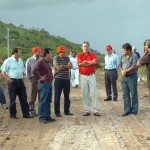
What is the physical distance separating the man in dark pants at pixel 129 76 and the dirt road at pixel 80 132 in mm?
315

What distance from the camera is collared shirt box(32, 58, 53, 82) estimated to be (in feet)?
40.0

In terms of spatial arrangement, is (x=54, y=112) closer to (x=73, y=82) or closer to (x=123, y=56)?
(x=123, y=56)

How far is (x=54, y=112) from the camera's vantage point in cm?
1383

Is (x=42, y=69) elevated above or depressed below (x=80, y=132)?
above

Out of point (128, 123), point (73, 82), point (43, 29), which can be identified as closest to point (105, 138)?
point (128, 123)

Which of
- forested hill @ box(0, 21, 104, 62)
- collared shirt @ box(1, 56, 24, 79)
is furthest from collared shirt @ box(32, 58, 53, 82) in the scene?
forested hill @ box(0, 21, 104, 62)

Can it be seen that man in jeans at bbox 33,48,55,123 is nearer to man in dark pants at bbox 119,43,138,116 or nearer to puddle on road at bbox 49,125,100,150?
puddle on road at bbox 49,125,100,150

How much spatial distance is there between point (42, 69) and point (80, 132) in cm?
235

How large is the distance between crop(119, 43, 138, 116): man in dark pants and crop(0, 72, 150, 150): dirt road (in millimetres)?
315

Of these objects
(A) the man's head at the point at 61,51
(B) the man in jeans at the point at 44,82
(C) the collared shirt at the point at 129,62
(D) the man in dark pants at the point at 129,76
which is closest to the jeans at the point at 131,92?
(D) the man in dark pants at the point at 129,76

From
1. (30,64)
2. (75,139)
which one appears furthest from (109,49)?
(75,139)

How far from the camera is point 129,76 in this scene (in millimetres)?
13211

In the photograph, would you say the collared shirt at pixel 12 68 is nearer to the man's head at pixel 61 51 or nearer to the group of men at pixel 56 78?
the group of men at pixel 56 78

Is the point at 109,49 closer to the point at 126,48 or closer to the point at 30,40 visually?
the point at 126,48
